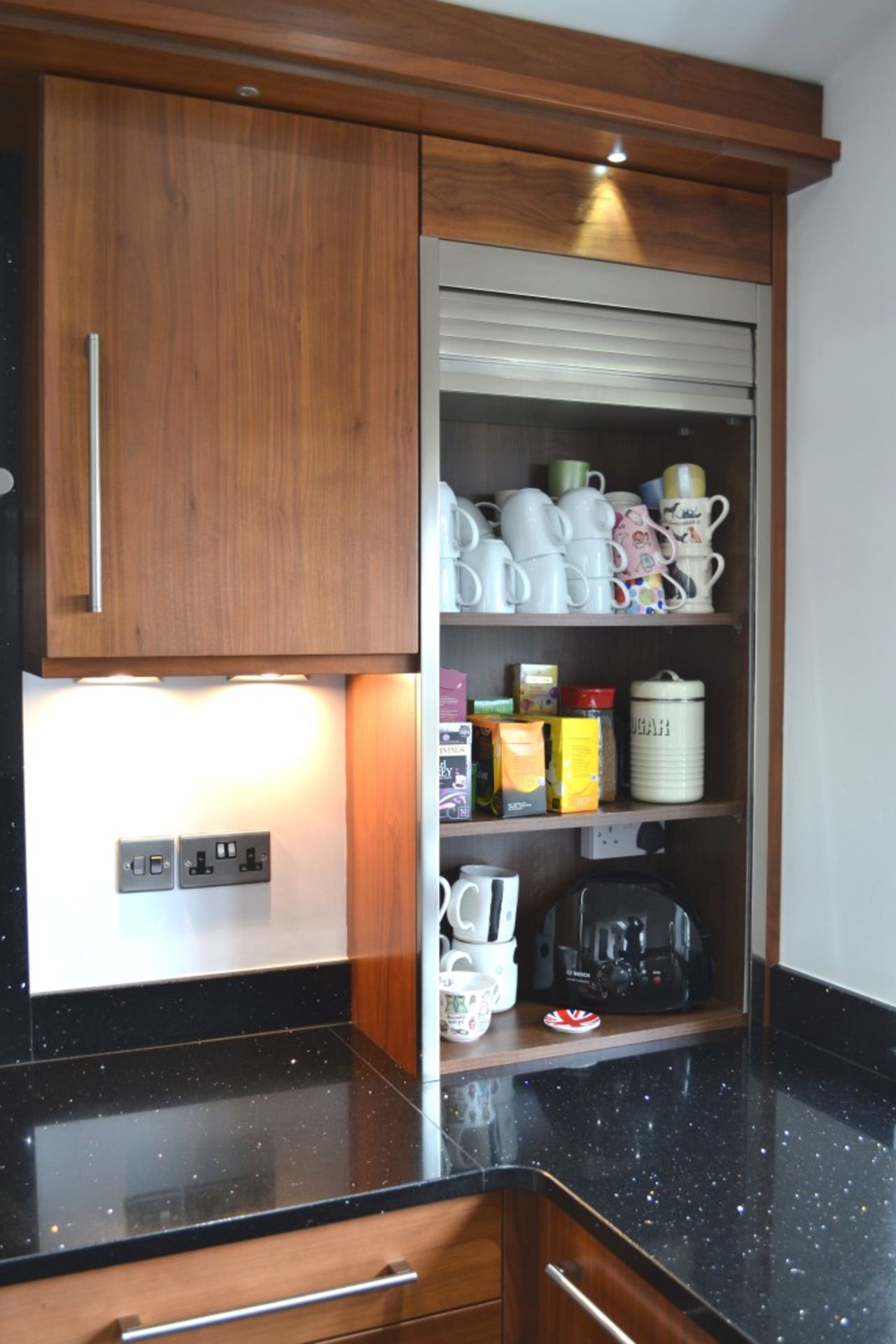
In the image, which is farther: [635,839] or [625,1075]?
[635,839]

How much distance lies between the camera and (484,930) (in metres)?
1.92

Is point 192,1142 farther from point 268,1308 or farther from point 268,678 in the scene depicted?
point 268,678

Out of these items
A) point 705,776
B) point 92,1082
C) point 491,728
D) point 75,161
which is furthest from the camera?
point 705,776

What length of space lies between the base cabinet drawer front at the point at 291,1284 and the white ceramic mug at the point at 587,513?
39.1 inches

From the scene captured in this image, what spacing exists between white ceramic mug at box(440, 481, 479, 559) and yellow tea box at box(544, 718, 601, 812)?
324 mm

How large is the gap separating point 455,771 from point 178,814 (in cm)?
46

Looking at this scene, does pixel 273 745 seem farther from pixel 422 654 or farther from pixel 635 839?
pixel 635 839

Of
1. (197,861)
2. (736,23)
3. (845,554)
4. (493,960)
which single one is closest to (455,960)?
(493,960)

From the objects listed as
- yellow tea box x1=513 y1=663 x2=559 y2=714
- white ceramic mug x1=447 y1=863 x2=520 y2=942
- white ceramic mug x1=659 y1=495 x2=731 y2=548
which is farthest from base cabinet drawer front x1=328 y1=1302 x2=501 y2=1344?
white ceramic mug x1=659 y1=495 x2=731 y2=548

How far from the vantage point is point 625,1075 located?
1744 mm

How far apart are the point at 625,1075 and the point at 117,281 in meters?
1.30

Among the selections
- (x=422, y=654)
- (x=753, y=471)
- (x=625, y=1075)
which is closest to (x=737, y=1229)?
(x=625, y=1075)

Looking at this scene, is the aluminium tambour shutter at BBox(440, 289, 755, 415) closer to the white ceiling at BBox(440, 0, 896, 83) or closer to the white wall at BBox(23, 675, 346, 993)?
the white ceiling at BBox(440, 0, 896, 83)

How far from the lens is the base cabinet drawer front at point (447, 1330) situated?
4.60 ft
